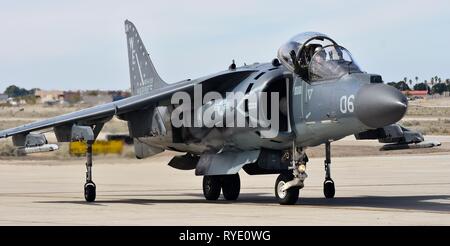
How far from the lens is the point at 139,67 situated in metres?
25.0

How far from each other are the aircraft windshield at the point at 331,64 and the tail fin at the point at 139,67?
7.16 m

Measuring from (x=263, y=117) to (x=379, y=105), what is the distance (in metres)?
3.17

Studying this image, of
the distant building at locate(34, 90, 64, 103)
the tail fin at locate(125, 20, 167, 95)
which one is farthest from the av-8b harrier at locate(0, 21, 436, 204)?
the distant building at locate(34, 90, 64, 103)

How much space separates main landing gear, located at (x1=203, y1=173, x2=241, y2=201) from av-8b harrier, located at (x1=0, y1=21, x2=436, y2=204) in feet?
0.07

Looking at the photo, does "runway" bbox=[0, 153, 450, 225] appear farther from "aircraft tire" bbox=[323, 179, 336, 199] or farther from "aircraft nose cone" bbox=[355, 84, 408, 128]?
"aircraft nose cone" bbox=[355, 84, 408, 128]

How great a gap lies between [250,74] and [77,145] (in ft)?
70.1

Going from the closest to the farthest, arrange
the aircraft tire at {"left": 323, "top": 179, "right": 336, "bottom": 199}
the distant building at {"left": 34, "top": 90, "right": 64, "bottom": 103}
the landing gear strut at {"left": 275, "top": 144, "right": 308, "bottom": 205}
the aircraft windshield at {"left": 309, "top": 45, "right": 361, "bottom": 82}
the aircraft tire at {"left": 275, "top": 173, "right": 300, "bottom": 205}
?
the aircraft windshield at {"left": 309, "top": 45, "right": 361, "bottom": 82} → the landing gear strut at {"left": 275, "top": 144, "right": 308, "bottom": 205} → the aircraft tire at {"left": 275, "top": 173, "right": 300, "bottom": 205} → the aircraft tire at {"left": 323, "top": 179, "right": 336, "bottom": 199} → the distant building at {"left": 34, "top": 90, "right": 64, "bottom": 103}

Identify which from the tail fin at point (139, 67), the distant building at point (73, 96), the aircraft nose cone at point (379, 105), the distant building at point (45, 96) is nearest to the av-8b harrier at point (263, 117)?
the aircraft nose cone at point (379, 105)

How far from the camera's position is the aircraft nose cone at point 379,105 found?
15.7 metres

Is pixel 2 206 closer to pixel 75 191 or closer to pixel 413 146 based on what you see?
pixel 75 191

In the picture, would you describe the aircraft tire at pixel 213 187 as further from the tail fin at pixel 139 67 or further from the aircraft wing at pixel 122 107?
the tail fin at pixel 139 67

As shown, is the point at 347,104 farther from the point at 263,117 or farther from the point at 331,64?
the point at 263,117

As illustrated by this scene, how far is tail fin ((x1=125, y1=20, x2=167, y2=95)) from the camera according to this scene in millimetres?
24406
